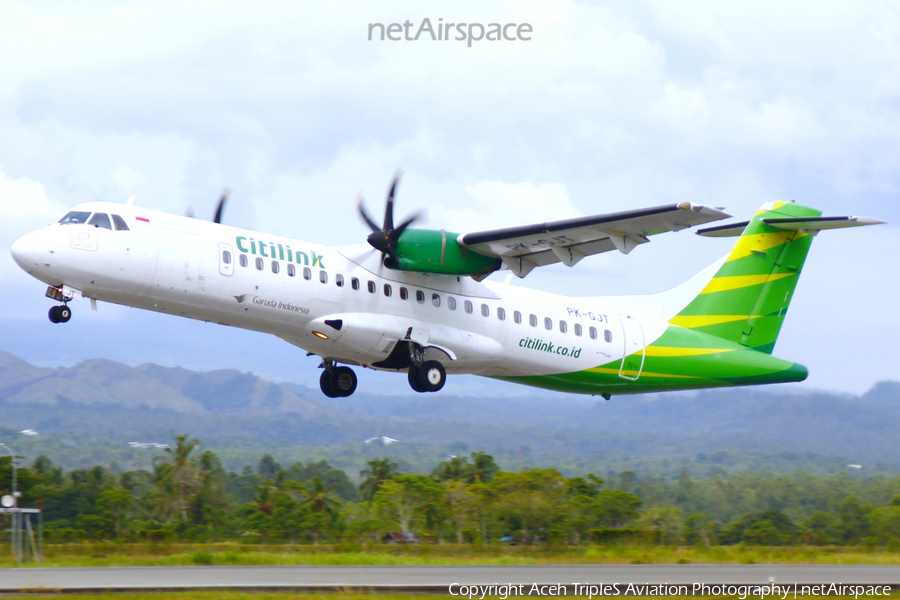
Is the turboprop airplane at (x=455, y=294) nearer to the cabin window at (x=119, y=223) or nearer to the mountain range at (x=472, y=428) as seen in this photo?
the cabin window at (x=119, y=223)

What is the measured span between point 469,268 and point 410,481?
15.1 meters

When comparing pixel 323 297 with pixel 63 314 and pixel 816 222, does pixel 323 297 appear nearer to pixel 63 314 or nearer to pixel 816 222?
pixel 63 314

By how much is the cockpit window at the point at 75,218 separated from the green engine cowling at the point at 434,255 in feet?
15.2

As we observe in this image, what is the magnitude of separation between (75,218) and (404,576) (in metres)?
8.13

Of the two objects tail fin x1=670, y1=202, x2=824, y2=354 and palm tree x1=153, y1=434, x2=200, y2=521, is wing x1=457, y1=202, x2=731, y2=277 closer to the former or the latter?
tail fin x1=670, y1=202, x2=824, y2=354

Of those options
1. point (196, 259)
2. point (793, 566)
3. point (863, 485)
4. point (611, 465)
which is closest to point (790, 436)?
point (611, 465)

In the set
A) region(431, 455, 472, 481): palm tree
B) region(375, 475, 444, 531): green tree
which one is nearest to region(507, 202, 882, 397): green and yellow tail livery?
region(375, 475, 444, 531): green tree

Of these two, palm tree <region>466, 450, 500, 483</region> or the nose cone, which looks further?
palm tree <region>466, 450, 500, 483</region>

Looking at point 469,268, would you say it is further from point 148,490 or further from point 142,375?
point 142,375

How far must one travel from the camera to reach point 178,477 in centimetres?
3631

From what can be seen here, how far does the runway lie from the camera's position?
14312mm

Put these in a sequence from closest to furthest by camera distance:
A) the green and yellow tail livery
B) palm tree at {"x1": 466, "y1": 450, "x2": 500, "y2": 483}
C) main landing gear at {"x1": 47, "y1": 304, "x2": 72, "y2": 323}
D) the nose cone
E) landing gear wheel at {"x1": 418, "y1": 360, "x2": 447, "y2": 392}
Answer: the nose cone, main landing gear at {"x1": 47, "y1": 304, "x2": 72, "y2": 323}, landing gear wheel at {"x1": 418, "y1": 360, "x2": 447, "y2": 392}, the green and yellow tail livery, palm tree at {"x1": 466, "y1": 450, "x2": 500, "y2": 483}

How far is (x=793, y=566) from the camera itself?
20578mm

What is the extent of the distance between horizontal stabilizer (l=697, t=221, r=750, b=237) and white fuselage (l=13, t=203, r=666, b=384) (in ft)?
9.85
